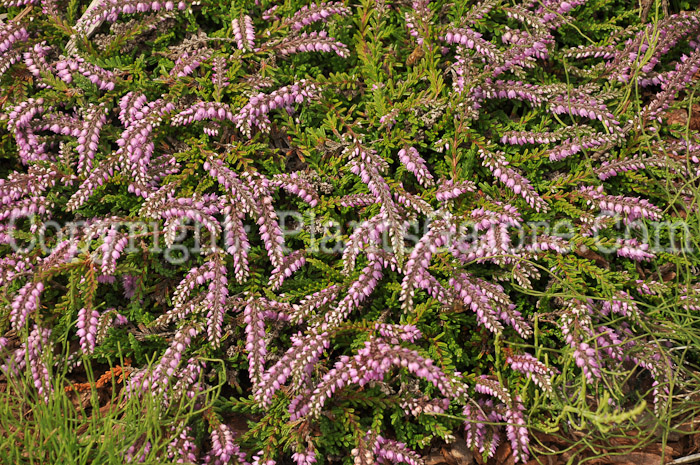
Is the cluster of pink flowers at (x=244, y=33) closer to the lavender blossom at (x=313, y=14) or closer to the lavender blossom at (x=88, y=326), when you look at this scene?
the lavender blossom at (x=313, y=14)

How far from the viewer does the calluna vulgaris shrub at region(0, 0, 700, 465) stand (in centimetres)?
242

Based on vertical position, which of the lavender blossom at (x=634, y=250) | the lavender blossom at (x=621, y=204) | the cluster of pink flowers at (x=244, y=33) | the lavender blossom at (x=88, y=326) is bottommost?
the lavender blossom at (x=634, y=250)

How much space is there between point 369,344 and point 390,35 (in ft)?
5.46

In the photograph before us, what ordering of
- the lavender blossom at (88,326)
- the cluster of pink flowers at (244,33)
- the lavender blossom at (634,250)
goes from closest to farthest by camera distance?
the lavender blossom at (88,326) < the lavender blossom at (634,250) < the cluster of pink flowers at (244,33)

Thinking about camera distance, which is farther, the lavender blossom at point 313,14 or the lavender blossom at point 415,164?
the lavender blossom at point 313,14

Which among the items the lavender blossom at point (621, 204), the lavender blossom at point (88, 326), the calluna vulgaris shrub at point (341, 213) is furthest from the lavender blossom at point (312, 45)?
the lavender blossom at point (88, 326)

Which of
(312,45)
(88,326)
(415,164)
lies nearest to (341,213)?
(415,164)

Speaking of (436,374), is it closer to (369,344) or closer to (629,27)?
(369,344)

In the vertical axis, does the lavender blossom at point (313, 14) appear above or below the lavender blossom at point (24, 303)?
above

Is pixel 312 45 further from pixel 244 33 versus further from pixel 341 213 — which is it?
pixel 341 213

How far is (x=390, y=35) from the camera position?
9.91ft

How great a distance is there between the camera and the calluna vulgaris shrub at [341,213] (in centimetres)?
242

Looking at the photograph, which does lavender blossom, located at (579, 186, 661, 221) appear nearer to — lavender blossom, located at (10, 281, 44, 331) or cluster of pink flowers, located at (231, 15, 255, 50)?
cluster of pink flowers, located at (231, 15, 255, 50)

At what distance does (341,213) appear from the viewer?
107 inches
